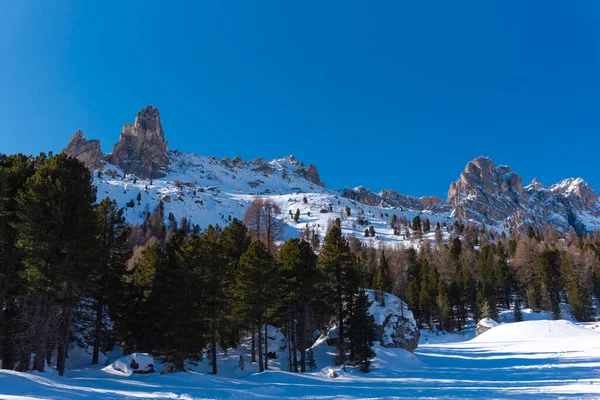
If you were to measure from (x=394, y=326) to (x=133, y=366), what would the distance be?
A: 23409 mm

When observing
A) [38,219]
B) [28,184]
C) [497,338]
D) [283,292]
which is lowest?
[497,338]

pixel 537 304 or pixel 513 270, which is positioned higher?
pixel 513 270

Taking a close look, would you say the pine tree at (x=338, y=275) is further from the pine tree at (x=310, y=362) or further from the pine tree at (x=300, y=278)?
the pine tree at (x=310, y=362)

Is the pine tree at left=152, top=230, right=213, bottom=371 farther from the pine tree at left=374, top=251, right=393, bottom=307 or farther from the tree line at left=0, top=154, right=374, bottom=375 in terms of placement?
the pine tree at left=374, top=251, right=393, bottom=307

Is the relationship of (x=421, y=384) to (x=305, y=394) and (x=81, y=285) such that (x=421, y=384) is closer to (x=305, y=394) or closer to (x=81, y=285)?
(x=305, y=394)

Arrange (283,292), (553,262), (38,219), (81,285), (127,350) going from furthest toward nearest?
(553,262), (127,350), (283,292), (81,285), (38,219)

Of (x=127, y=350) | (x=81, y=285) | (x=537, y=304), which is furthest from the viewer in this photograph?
(x=537, y=304)

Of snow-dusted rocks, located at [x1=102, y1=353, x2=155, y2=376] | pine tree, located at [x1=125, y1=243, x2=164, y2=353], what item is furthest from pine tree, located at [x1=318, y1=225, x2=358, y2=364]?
snow-dusted rocks, located at [x1=102, y1=353, x2=155, y2=376]

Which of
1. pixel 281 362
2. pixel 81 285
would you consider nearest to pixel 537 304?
pixel 281 362

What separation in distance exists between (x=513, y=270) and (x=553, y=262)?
29.0ft

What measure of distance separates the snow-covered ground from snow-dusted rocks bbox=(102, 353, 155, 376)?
996 millimetres

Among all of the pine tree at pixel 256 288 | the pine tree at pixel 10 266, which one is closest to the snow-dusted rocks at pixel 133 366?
the pine tree at pixel 10 266

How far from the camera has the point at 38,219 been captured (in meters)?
18.3

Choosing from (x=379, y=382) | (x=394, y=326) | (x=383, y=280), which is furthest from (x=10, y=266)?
(x=383, y=280)
